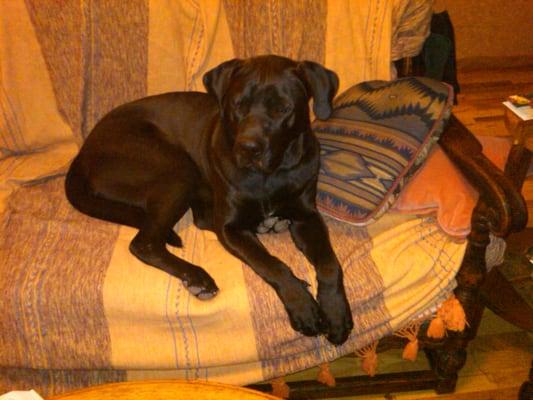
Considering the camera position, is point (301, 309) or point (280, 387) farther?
point (280, 387)

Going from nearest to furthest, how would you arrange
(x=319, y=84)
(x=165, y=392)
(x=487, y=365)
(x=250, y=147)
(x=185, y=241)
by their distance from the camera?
(x=165, y=392)
(x=250, y=147)
(x=319, y=84)
(x=185, y=241)
(x=487, y=365)

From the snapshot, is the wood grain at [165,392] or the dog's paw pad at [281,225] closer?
the wood grain at [165,392]

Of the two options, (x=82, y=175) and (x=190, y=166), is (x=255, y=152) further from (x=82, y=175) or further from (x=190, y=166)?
(x=82, y=175)

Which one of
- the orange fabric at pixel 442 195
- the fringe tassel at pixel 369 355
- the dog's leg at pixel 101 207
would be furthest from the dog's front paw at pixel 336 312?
the dog's leg at pixel 101 207

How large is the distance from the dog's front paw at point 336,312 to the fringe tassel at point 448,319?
33cm

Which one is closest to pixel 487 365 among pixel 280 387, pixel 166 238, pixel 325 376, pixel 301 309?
pixel 325 376

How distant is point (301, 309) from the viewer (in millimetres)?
1591

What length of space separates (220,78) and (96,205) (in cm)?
65

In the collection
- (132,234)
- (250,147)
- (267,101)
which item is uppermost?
(267,101)

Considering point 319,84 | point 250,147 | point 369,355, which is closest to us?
point 250,147

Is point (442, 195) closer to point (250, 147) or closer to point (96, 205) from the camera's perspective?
point (250, 147)

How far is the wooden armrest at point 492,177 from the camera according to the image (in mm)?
1533

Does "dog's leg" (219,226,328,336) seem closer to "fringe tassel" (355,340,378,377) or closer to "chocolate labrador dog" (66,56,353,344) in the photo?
"chocolate labrador dog" (66,56,353,344)

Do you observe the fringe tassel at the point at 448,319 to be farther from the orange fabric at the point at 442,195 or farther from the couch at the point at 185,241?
the orange fabric at the point at 442,195
